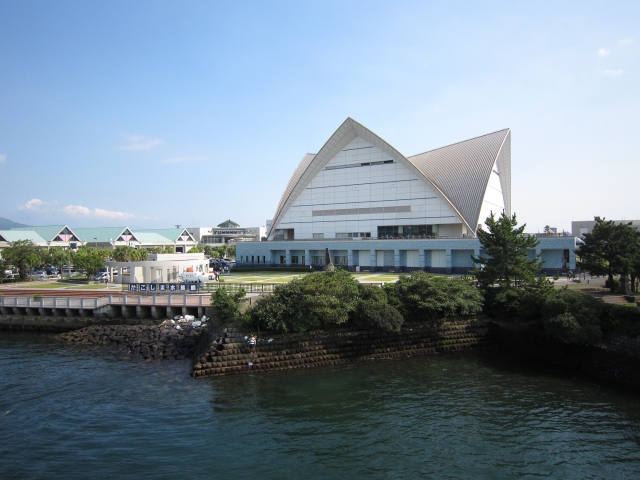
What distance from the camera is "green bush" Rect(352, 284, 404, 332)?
26078mm

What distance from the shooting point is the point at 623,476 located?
44.9 ft

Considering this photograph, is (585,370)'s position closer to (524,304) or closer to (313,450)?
(524,304)

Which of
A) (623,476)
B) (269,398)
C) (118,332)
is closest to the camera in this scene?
(623,476)

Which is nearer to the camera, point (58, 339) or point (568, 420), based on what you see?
point (568, 420)

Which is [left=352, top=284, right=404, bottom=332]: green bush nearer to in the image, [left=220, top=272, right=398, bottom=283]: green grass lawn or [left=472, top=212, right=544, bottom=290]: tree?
[left=472, top=212, right=544, bottom=290]: tree

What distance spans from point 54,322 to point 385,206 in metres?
42.2

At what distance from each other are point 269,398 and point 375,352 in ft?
28.5

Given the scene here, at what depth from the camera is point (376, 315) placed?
85.5 feet

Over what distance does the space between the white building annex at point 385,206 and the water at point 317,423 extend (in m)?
32.4

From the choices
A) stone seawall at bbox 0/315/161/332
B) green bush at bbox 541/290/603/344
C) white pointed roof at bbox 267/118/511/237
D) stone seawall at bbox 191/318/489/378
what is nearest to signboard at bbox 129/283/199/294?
stone seawall at bbox 0/315/161/332

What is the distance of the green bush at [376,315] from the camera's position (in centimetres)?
2608

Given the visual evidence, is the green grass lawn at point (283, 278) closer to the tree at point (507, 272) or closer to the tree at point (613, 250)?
the tree at point (507, 272)

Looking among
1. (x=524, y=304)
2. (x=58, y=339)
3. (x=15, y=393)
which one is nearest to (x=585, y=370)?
(x=524, y=304)

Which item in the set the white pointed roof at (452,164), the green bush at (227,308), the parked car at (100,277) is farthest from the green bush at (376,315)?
the parked car at (100,277)
